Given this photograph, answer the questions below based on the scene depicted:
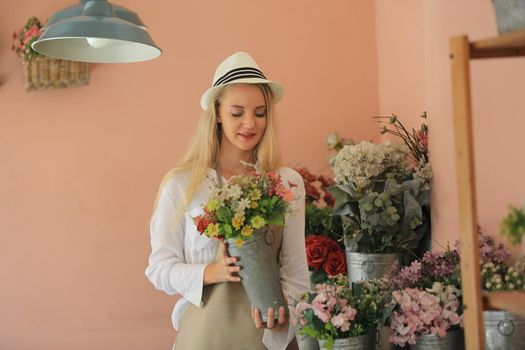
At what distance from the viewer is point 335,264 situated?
2908 millimetres

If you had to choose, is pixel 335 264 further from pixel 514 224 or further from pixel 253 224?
pixel 514 224

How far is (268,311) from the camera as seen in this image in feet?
6.80

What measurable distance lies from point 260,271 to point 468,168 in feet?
2.80

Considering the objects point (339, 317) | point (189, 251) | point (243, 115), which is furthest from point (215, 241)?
point (339, 317)

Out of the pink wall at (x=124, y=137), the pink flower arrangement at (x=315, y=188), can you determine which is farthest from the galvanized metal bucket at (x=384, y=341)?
the pink wall at (x=124, y=137)

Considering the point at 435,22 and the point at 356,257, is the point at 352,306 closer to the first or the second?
the point at 356,257

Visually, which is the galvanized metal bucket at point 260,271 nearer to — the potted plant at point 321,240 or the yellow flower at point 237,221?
the yellow flower at point 237,221

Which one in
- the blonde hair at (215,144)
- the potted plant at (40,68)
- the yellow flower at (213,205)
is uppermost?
the potted plant at (40,68)

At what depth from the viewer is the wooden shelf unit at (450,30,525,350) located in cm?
134

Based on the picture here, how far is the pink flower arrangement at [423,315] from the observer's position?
75.2 inches

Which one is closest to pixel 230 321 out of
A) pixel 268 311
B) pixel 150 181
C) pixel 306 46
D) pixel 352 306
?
pixel 268 311

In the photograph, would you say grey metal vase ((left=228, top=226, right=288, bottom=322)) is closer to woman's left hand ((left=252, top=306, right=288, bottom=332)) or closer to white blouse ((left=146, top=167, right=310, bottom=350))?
woman's left hand ((left=252, top=306, right=288, bottom=332))

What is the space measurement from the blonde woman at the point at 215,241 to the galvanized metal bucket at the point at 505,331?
59 cm

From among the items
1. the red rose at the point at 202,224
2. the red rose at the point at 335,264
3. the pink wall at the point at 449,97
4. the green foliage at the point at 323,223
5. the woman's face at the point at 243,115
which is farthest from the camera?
the green foliage at the point at 323,223
